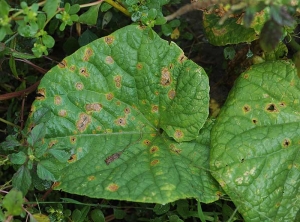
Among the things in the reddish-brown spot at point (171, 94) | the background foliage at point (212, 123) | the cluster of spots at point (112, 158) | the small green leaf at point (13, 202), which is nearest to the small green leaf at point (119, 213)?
the background foliage at point (212, 123)

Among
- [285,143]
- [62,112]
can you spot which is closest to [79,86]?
[62,112]

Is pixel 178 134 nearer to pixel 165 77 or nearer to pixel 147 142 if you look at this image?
pixel 147 142

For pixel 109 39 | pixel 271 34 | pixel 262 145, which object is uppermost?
pixel 271 34

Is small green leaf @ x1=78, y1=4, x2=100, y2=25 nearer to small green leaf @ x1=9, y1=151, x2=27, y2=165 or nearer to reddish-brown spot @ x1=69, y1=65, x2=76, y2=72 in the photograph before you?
reddish-brown spot @ x1=69, y1=65, x2=76, y2=72

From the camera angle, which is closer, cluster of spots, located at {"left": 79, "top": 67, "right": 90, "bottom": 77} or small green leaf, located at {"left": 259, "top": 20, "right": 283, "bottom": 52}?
small green leaf, located at {"left": 259, "top": 20, "right": 283, "bottom": 52}

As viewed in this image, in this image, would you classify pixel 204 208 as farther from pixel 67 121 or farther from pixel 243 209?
pixel 67 121

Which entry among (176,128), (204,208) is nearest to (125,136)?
(176,128)

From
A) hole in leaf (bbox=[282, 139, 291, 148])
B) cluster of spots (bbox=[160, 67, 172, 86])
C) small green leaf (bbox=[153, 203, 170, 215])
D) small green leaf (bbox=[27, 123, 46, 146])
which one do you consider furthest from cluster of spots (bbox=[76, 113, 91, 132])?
hole in leaf (bbox=[282, 139, 291, 148])
